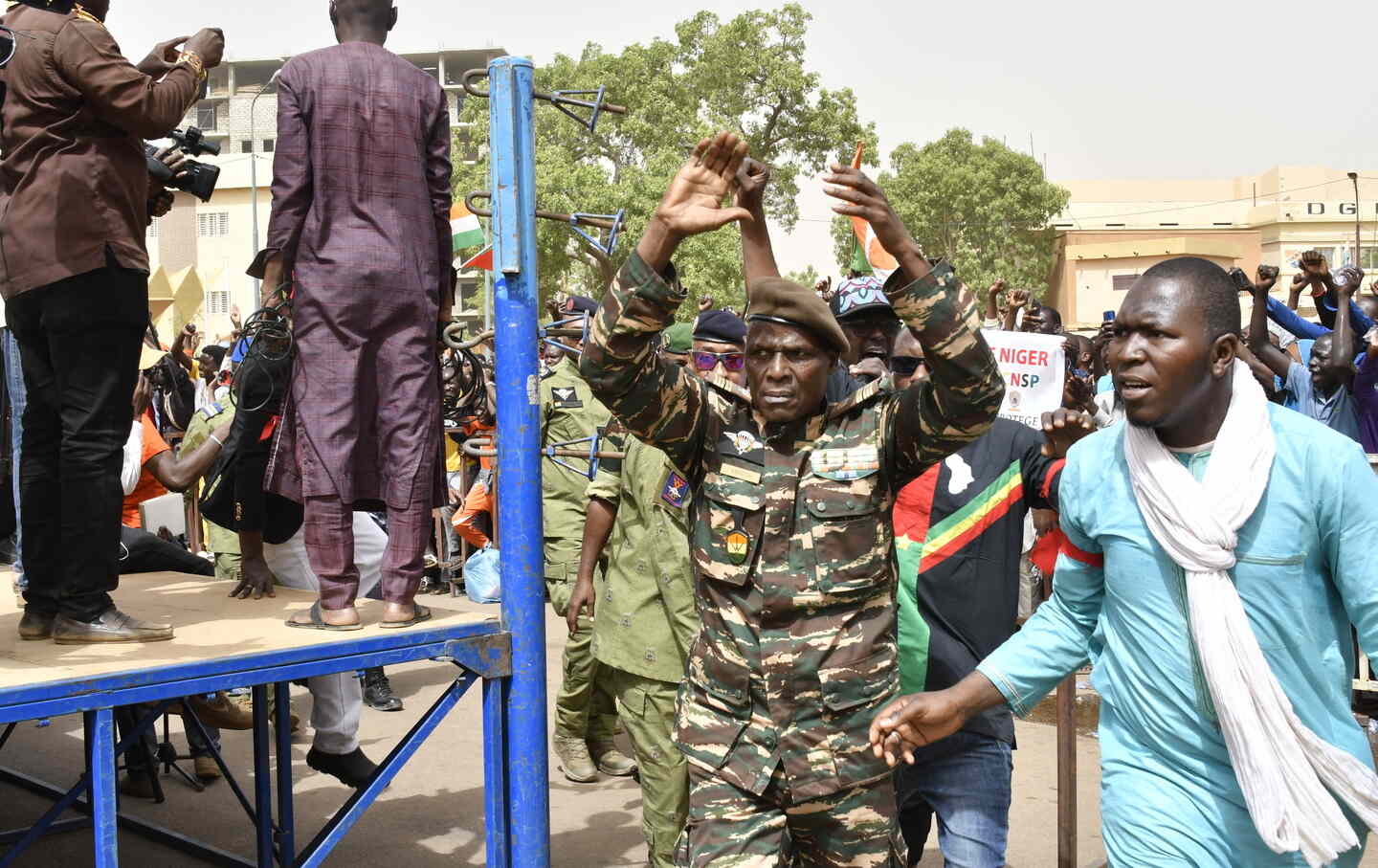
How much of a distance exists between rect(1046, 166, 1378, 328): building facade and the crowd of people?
44.2 m

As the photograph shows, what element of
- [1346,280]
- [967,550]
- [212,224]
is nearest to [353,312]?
[967,550]

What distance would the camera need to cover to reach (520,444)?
161 inches

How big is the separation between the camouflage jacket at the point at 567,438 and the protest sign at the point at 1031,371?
7.11ft

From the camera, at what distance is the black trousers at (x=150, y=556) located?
6316 millimetres

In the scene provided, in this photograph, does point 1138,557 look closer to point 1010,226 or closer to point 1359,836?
point 1359,836

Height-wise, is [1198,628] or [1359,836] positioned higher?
[1198,628]

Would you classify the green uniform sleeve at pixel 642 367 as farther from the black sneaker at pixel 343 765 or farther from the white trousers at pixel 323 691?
the black sneaker at pixel 343 765

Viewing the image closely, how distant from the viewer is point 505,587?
4160 mm

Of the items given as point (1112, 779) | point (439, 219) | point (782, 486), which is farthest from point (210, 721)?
point (1112, 779)

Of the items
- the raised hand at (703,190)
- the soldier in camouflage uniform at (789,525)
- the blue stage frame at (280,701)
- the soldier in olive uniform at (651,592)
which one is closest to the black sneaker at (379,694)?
the blue stage frame at (280,701)

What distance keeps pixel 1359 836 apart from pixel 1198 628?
1.86 feet

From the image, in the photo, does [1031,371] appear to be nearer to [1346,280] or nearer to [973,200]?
[1346,280]

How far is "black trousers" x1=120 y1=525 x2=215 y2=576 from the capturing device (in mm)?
6316

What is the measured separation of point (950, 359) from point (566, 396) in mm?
4756
